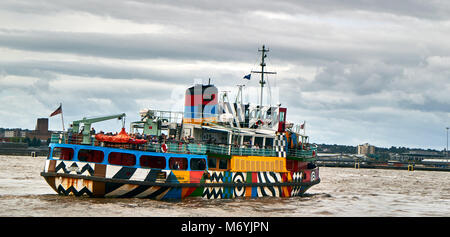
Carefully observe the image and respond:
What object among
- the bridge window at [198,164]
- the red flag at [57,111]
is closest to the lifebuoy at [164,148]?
the bridge window at [198,164]

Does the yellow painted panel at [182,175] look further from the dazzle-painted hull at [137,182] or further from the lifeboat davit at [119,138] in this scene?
the lifeboat davit at [119,138]

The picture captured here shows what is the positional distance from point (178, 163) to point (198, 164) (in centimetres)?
145

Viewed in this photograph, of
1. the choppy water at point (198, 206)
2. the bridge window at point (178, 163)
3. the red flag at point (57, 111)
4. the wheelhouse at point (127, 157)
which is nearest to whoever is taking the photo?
the choppy water at point (198, 206)

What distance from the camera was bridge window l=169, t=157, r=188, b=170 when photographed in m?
35.2

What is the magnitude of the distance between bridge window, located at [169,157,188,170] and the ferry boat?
0.18 feet

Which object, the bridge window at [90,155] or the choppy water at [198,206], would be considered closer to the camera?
the choppy water at [198,206]

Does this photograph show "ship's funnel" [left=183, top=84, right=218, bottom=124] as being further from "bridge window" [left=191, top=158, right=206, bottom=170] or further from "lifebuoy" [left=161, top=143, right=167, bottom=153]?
"lifebuoy" [left=161, top=143, right=167, bottom=153]

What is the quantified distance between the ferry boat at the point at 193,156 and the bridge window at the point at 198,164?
63mm

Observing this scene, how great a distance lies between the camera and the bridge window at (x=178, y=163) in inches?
1384

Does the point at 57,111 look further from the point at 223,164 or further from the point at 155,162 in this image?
the point at 223,164
